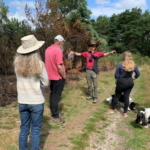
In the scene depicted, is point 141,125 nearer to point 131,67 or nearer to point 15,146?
point 131,67

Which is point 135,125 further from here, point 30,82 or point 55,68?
point 30,82

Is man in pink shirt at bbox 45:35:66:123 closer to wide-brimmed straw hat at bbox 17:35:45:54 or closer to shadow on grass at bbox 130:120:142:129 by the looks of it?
wide-brimmed straw hat at bbox 17:35:45:54

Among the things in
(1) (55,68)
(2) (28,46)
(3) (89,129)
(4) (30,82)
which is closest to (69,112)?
(3) (89,129)

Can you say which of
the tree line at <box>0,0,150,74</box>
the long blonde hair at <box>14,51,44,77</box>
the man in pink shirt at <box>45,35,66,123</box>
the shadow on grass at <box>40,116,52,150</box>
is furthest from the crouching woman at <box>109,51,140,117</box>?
the tree line at <box>0,0,150,74</box>

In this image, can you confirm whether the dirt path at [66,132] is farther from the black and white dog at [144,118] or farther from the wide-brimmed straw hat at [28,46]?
the wide-brimmed straw hat at [28,46]

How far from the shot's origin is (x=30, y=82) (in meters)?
2.10

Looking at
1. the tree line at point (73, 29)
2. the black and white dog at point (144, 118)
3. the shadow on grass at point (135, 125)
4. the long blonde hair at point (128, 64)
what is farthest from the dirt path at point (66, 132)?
the tree line at point (73, 29)

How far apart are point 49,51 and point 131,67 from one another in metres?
2.14

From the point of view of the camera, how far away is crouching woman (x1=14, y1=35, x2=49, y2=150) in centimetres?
200

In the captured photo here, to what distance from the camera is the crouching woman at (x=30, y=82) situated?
78.6 inches

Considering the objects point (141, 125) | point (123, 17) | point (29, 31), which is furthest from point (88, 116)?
point (123, 17)

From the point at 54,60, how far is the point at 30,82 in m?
1.42

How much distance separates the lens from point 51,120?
379cm

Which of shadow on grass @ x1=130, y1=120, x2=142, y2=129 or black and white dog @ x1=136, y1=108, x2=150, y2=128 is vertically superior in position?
black and white dog @ x1=136, y1=108, x2=150, y2=128
